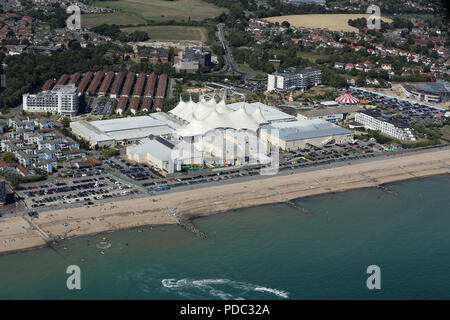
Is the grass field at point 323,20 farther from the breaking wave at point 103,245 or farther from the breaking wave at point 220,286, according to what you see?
the breaking wave at point 220,286

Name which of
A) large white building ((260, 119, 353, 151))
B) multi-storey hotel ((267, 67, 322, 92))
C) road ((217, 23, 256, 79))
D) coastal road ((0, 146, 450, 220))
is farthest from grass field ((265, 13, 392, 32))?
coastal road ((0, 146, 450, 220))

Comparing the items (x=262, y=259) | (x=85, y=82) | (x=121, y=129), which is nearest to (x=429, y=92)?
(x=121, y=129)

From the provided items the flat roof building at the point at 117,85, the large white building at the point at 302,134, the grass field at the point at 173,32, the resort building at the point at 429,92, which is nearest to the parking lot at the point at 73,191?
the large white building at the point at 302,134

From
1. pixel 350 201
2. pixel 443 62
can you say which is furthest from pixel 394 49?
pixel 350 201

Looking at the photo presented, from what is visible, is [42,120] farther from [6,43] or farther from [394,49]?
[394,49]

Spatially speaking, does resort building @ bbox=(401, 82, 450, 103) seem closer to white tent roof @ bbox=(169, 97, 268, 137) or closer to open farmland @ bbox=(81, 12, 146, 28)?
white tent roof @ bbox=(169, 97, 268, 137)
